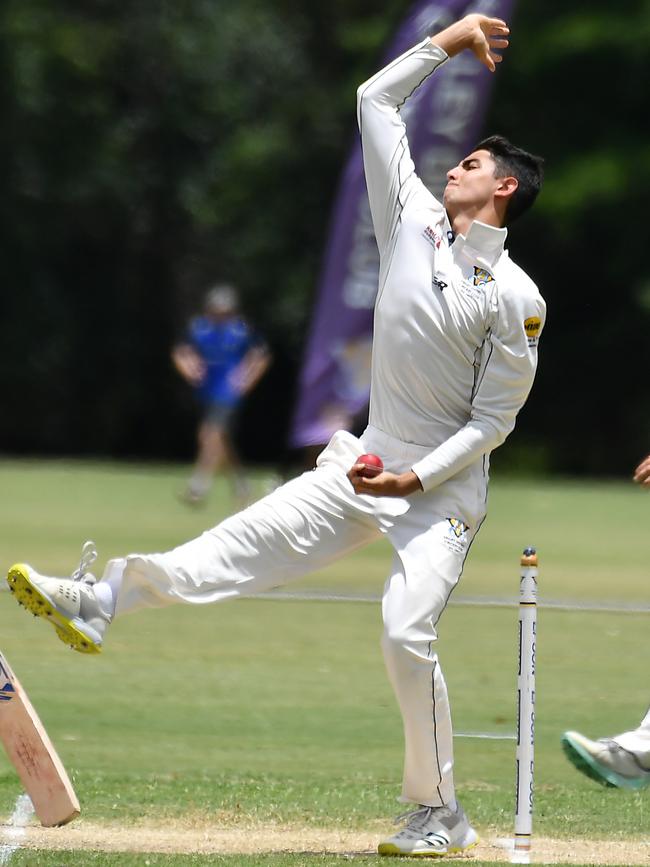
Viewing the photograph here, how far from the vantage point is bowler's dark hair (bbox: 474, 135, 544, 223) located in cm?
575

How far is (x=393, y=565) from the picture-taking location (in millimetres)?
5605

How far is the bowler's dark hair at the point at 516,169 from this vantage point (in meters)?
5.75

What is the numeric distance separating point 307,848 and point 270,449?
3088cm

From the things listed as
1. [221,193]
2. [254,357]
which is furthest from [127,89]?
[254,357]

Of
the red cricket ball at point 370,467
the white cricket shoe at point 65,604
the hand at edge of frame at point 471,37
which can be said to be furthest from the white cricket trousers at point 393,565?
the hand at edge of frame at point 471,37

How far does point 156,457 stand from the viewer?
122ft

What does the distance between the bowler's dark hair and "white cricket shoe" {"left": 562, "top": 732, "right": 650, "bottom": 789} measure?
172 cm

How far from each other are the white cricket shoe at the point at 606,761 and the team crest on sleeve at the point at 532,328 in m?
1.30

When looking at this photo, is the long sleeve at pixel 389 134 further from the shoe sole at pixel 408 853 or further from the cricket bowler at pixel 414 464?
the shoe sole at pixel 408 853

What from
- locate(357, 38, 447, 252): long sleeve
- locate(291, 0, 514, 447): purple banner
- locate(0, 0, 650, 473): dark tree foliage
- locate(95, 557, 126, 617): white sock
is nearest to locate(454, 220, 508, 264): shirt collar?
locate(357, 38, 447, 252): long sleeve

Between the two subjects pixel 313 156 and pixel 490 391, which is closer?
pixel 490 391

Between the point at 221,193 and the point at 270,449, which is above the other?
the point at 221,193

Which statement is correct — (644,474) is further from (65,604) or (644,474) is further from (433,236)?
(65,604)

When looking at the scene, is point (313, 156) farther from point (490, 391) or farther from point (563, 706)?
point (490, 391)
